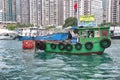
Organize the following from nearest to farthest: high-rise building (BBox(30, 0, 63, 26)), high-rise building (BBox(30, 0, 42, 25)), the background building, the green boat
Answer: the green boat < the background building < high-rise building (BBox(30, 0, 63, 26)) < high-rise building (BBox(30, 0, 42, 25))

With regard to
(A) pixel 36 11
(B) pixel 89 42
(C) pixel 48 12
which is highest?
(A) pixel 36 11

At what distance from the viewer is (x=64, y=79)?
17625 millimetres

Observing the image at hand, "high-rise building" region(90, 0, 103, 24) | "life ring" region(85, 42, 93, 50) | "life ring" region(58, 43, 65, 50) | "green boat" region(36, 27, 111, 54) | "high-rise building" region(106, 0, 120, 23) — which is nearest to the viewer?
"life ring" region(85, 42, 93, 50)

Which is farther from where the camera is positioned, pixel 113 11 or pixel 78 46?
pixel 113 11

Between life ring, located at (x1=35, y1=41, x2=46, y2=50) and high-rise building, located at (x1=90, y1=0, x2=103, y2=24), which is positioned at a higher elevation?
high-rise building, located at (x1=90, y1=0, x2=103, y2=24)

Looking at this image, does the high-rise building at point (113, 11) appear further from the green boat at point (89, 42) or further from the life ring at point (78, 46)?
the life ring at point (78, 46)

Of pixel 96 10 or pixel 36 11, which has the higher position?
pixel 96 10

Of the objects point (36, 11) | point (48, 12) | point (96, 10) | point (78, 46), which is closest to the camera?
point (78, 46)

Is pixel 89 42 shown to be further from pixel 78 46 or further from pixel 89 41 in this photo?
pixel 78 46

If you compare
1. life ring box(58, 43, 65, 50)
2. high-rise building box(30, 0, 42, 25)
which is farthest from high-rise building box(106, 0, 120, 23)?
life ring box(58, 43, 65, 50)

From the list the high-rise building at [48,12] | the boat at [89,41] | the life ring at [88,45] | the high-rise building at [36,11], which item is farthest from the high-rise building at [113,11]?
the life ring at [88,45]

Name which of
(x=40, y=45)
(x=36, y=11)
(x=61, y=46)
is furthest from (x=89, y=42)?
(x=36, y=11)

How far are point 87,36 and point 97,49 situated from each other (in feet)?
5.41

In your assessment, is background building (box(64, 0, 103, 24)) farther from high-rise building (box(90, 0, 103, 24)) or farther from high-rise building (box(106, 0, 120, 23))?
high-rise building (box(106, 0, 120, 23))
